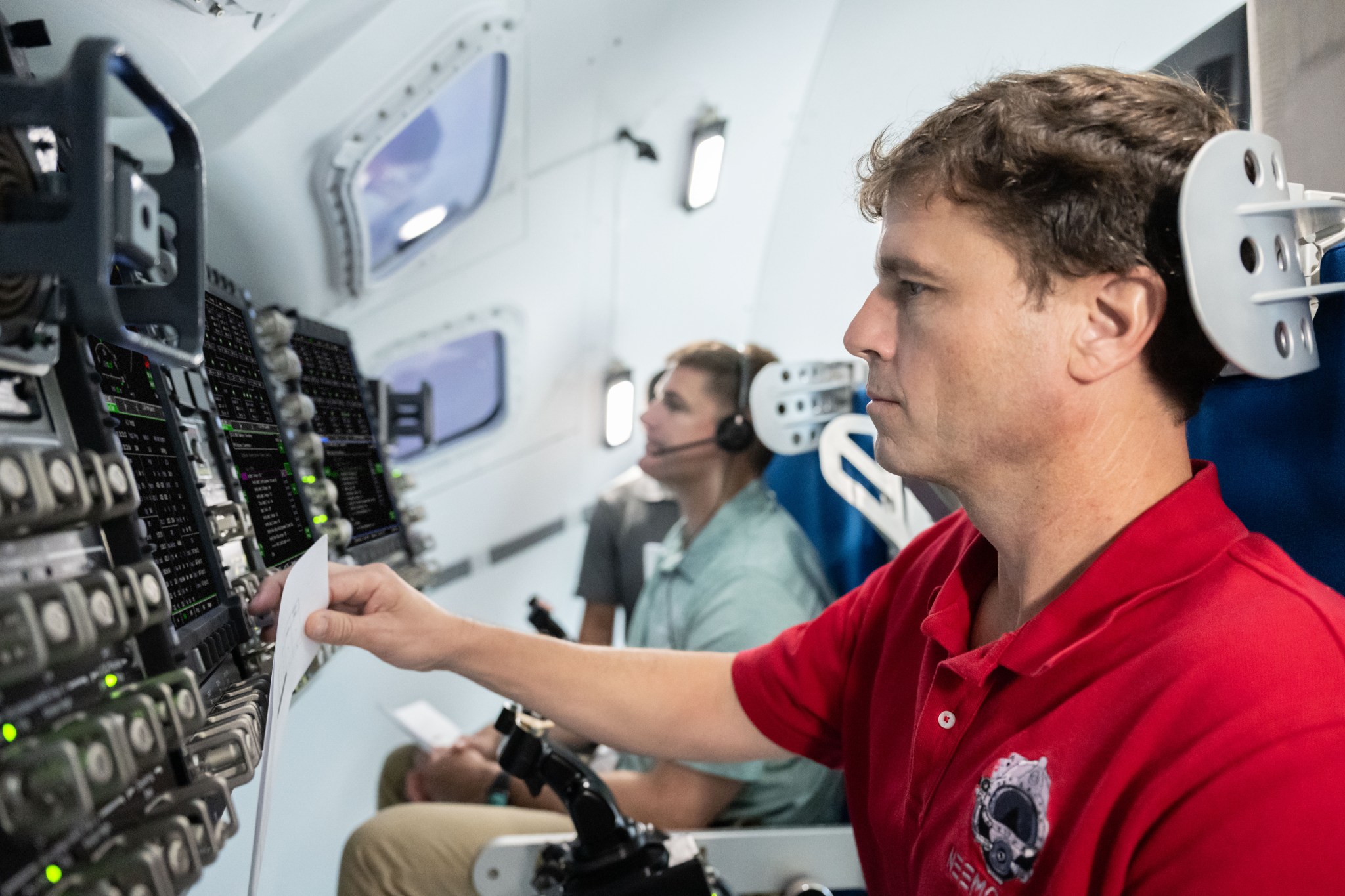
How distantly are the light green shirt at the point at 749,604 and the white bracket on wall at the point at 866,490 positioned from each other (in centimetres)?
22

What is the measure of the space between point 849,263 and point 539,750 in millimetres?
1645

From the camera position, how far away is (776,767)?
82.8 inches

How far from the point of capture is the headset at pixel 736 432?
9.24 feet

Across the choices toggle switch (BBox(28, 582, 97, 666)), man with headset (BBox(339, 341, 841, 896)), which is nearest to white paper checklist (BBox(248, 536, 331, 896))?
toggle switch (BBox(28, 582, 97, 666))

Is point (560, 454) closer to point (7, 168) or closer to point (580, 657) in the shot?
point (580, 657)

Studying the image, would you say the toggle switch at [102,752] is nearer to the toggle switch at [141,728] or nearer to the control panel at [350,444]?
the toggle switch at [141,728]

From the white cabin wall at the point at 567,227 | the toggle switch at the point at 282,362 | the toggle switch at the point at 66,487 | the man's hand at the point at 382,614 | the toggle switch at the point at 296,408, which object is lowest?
the man's hand at the point at 382,614

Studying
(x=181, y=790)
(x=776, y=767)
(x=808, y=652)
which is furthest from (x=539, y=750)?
(x=181, y=790)

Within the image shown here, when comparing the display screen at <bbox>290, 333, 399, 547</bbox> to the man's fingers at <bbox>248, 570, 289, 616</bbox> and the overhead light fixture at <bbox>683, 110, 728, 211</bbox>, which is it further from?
the overhead light fixture at <bbox>683, 110, 728, 211</bbox>

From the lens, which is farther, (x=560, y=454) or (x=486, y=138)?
(x=560, y=454)

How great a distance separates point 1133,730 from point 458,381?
10.0 feet

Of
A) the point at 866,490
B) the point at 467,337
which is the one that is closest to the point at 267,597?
the point at 866,490

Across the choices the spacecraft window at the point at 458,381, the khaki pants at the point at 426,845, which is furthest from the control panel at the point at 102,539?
the spacecraft window at the point at 458,381

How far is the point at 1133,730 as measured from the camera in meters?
0.94
